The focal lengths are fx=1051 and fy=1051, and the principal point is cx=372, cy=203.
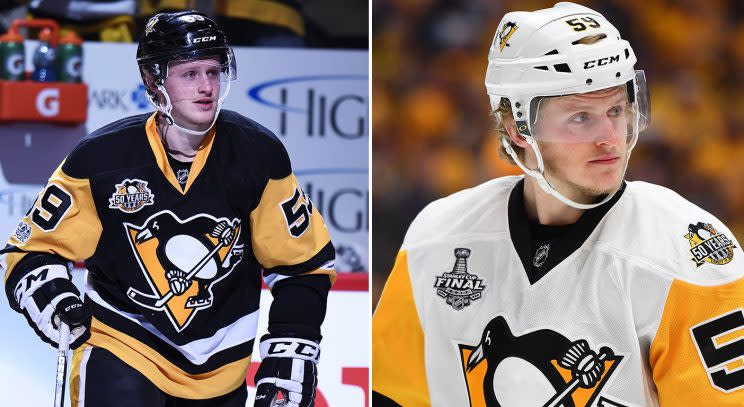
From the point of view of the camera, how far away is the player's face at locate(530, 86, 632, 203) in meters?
1.79

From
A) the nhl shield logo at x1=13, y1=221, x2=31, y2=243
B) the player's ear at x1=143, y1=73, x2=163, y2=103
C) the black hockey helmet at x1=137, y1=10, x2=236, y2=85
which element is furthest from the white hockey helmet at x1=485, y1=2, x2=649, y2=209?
the nhl shield logo at x1=13, y1=221, x2=31, y2=243

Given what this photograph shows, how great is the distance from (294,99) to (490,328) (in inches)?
98.8

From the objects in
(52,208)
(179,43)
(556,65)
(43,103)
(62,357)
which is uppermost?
(556,65)

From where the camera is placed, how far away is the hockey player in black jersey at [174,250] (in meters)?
2.35

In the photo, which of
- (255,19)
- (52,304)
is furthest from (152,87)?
(255,19)

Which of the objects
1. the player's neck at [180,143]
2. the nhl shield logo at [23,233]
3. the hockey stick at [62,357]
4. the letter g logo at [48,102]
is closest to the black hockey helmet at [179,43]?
the player's neck at [180,143]

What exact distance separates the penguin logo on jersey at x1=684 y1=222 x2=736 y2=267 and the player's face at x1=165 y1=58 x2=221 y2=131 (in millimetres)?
1168

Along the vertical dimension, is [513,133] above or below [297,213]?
above

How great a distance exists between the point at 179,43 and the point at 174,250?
1.58ft

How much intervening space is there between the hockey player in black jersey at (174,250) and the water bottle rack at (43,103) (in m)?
1.78

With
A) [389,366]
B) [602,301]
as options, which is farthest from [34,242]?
[602,301]

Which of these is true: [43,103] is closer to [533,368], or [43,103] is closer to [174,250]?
[174,250]

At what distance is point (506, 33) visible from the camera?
1.93 meters

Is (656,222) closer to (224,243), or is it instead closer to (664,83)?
(224,243)
